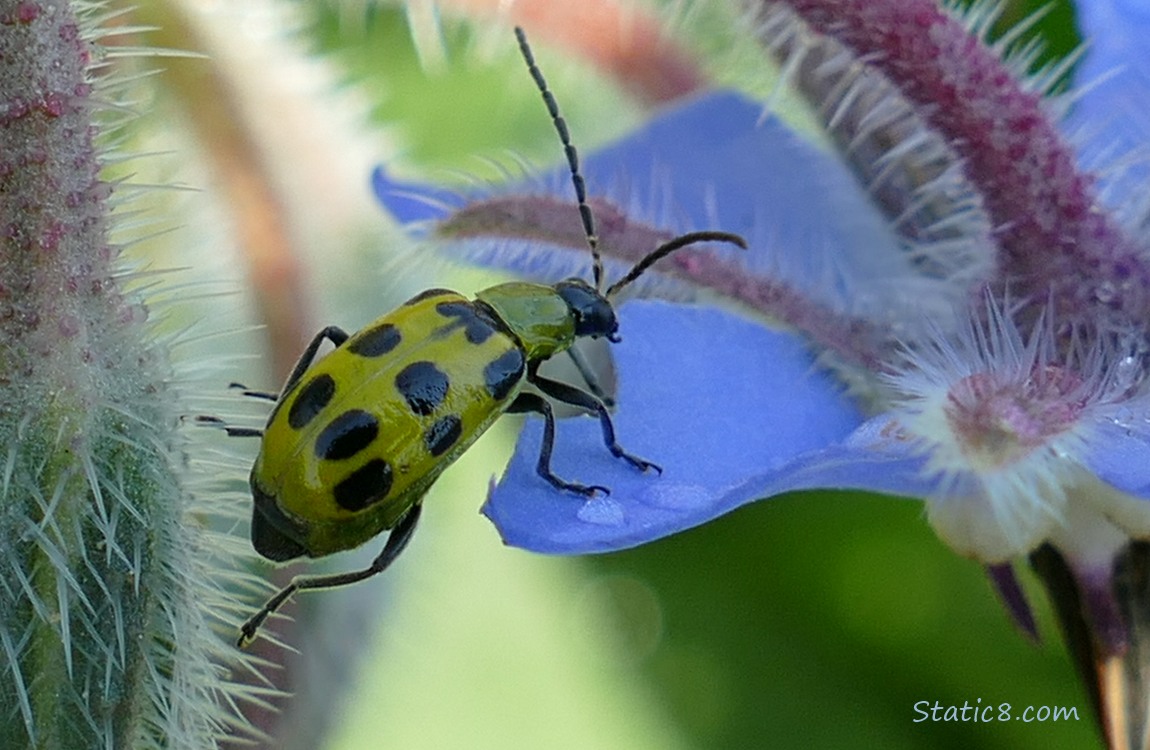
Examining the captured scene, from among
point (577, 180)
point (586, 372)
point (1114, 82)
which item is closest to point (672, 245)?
point (577, 180)

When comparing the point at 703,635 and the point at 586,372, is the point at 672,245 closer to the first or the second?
the point at 586,372

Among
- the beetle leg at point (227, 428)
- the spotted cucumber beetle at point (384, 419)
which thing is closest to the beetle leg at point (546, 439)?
the spotted cucumber beetle at point (384, 419)

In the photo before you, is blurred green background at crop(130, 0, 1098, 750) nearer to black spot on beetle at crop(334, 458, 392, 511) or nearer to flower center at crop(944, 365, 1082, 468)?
black spot on beetle at crop(334, 458, 392, 511)

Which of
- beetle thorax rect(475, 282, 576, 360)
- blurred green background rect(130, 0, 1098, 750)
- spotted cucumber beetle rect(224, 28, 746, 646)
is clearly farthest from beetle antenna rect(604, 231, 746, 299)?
blurred green background rect(130, 0, 1098, 750)

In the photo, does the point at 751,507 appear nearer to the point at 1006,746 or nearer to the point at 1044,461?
the point at 1006,746

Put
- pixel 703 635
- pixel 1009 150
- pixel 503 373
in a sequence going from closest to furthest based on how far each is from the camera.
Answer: pixel 1009 150 < pixel 503 373 < pixel 703 635

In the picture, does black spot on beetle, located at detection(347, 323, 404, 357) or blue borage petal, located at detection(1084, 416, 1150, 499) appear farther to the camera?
black spot on beetle, located at detection(347, 323, 404, 357)
